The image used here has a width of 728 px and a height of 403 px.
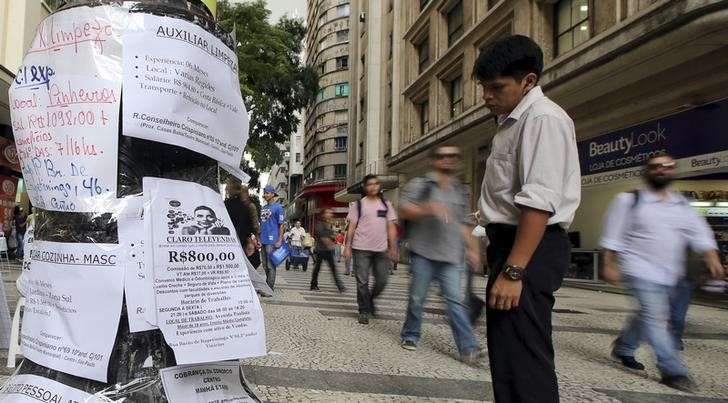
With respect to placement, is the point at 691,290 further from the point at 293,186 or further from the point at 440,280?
the point at 293,186

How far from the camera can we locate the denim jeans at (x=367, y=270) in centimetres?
627

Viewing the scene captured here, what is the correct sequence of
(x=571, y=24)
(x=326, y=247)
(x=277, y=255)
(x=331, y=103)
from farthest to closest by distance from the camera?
(x=331, y=103) → (x=571, y=24) → (x=326, y=247) → (x=277, y=255)

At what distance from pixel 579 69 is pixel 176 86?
10.3 meters

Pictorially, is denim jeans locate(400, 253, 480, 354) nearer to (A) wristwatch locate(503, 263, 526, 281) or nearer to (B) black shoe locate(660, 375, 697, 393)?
(B) black shoe locate(660, 375, 697, 393)

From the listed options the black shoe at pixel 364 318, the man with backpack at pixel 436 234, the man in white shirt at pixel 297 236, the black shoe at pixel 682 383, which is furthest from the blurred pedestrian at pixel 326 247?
the man in white shirt at pixel 297 236

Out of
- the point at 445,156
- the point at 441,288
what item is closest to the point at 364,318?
the point at 441,288

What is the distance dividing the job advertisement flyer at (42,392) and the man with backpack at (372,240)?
4.55 metres

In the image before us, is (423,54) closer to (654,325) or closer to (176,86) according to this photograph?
(654,325)

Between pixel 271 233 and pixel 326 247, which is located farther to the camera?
pixel 326 247

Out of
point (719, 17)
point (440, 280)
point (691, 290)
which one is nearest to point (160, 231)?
point (440, 280)

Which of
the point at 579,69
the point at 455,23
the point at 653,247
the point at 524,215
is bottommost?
the point at 653,247

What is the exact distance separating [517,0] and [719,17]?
7562 mm

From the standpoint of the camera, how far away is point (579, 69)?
10594 mm

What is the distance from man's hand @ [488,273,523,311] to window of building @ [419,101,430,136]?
2096cm
